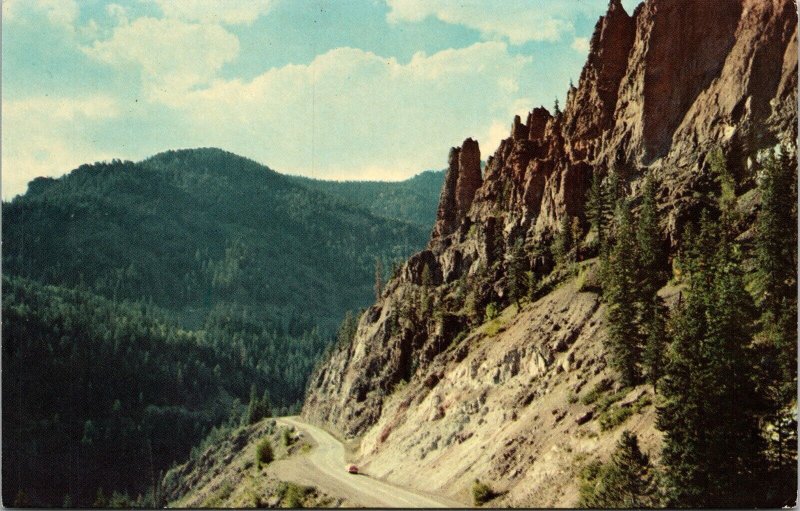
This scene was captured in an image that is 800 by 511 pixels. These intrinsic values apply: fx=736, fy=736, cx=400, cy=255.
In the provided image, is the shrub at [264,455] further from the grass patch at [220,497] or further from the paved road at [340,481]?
the grass patch at [220,497]

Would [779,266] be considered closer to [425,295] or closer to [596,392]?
[596,392]

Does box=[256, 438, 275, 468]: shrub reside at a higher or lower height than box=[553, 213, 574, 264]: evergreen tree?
lower

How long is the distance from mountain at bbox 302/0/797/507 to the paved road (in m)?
2.90

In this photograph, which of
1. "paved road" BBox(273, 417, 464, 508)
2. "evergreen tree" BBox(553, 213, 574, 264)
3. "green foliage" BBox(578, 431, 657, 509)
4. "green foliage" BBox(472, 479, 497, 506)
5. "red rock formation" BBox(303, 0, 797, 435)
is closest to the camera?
"green foliage" BBox(578, 431, 657, 509)

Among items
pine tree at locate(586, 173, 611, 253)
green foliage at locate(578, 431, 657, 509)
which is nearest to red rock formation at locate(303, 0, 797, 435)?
pine tree at locate(586, 173, 611, 253)

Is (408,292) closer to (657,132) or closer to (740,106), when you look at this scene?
(657,132)

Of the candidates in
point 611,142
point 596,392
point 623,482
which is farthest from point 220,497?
point 623,482

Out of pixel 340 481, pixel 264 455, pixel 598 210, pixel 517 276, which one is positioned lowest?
pixel 264 455

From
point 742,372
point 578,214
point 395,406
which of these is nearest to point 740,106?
point 578,214

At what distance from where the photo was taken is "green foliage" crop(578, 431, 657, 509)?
48031 millimetres

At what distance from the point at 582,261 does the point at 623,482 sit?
4864cm

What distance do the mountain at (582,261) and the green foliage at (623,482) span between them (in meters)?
1.76

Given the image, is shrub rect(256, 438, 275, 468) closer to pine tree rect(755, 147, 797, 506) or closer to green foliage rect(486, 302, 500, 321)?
green foliage rect(486, 302, 500, 321)

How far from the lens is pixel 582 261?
94188 millimetres
